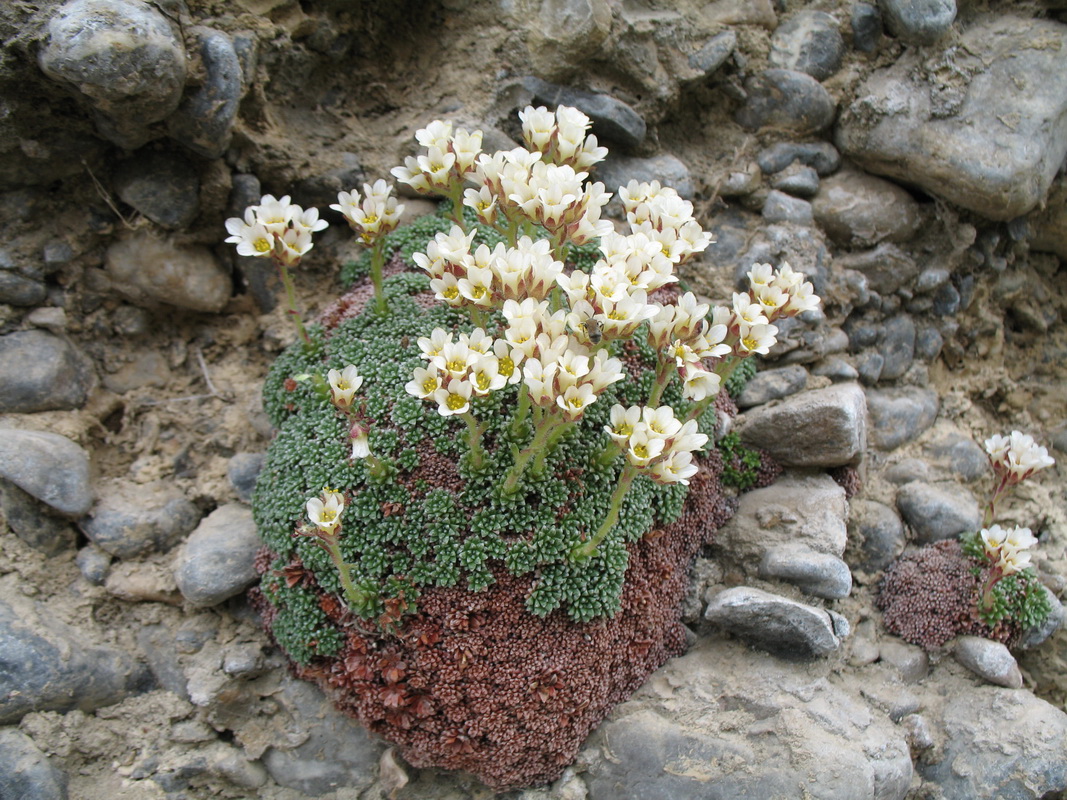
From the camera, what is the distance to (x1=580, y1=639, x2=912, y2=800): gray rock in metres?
3.12

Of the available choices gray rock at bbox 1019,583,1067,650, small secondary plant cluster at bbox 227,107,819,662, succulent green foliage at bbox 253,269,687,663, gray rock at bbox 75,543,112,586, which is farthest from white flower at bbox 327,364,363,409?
gray rock at bbox 1019,583,1067,650

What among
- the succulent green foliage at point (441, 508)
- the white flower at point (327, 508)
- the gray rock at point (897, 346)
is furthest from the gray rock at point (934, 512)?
the white flower at point (327, 508)

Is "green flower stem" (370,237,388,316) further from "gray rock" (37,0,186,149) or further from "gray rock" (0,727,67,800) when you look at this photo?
"gray rock" (0,727,67,800)

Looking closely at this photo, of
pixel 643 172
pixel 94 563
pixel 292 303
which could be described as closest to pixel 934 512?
pixel 643 172

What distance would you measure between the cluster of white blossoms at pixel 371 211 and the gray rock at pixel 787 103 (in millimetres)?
2275

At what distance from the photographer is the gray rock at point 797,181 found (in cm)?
447

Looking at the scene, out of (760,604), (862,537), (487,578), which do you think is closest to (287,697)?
(487,578)

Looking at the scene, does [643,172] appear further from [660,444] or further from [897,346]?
[660,444]

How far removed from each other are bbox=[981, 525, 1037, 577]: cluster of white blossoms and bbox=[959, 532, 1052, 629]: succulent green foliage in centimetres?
5

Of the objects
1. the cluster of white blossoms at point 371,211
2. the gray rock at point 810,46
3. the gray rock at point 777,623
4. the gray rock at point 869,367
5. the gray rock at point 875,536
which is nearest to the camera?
the gray rock at point 777,623

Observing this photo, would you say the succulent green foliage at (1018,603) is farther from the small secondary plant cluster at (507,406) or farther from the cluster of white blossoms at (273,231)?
the cluster of white blossoms at (273,231)

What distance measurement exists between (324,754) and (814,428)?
2716 millimetres

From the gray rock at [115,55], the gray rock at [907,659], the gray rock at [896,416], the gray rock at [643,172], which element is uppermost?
the gray rock at [115,55]

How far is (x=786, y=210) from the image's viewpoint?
4.45 metres
